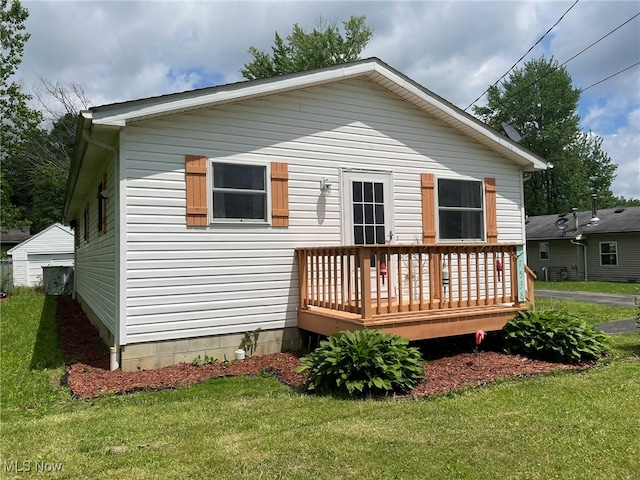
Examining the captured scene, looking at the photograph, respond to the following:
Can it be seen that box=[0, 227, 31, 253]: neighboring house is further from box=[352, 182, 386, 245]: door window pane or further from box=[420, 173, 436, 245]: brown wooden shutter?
box=[420, 173, 436, 245]: brown wooden shutter

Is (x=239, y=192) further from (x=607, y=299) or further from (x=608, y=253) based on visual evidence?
(x=608, y=253)

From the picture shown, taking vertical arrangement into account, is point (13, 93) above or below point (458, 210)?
above

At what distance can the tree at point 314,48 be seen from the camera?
27.0 m

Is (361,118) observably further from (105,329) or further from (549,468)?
(549,468)

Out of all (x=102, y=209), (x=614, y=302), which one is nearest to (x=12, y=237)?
(x=102, y=209)

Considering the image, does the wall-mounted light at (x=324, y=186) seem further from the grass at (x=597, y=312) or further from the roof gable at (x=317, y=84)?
the grass at (x=597, y=312)

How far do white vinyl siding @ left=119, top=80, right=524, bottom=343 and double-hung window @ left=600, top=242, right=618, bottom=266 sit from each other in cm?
1757

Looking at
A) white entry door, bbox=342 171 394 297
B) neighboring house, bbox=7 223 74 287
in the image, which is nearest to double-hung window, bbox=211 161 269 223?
white entry door, bbox=342 171 394 297

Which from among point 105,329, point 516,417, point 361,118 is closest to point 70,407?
point 105,329

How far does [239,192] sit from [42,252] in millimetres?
21709

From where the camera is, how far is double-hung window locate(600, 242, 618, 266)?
856 inches

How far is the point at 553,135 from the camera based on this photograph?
36.8 meters

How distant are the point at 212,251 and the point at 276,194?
1.23 m

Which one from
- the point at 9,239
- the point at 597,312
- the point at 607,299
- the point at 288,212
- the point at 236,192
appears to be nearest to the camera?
the point at 236,192
